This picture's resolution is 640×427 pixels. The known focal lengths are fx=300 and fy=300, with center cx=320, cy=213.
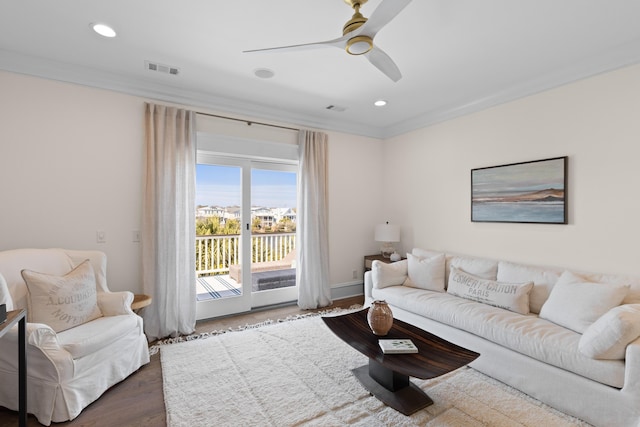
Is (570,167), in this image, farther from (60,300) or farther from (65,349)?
(60,300)

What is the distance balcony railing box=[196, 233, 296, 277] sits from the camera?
382 cm

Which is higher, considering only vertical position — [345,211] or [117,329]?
[345,211]

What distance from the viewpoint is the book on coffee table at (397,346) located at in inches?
79.5

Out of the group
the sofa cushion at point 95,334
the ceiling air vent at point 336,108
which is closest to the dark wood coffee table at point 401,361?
the sofa cushion at point 95,334

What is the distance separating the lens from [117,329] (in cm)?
Result: 233

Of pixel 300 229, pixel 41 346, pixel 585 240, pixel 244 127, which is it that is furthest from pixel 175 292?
pixel 585 240

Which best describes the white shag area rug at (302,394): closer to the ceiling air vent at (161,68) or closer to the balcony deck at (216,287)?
the balcony deck at (216,287)

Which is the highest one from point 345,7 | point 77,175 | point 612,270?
point 345,7

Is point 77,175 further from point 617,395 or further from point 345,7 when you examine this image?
point 617,395

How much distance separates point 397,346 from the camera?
6.77ft

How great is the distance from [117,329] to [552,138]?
4349 mm

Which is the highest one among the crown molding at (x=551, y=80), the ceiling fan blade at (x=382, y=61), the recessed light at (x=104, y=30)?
the recessed light at (x=104, y=30)

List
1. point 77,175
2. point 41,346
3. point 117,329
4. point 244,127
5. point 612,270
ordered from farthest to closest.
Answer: point 244,127
point 77,175
point 612,270
point 117,329
point 41,346

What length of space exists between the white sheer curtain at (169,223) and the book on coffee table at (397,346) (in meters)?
2.30
